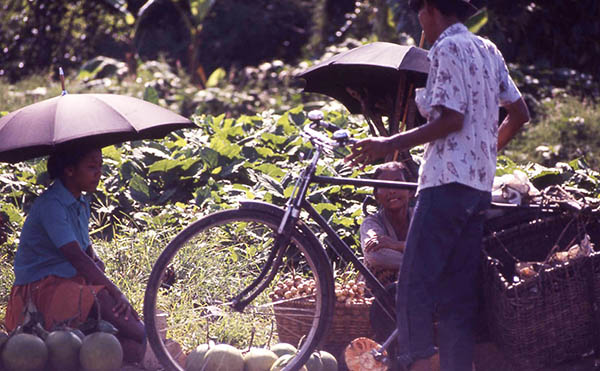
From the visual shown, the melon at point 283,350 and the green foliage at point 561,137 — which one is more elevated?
the green foliage at point 561,137

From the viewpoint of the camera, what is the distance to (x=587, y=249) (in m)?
3.66

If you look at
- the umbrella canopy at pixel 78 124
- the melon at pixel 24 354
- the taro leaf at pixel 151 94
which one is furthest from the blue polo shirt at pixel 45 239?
the taro leaf at pixel 151 94

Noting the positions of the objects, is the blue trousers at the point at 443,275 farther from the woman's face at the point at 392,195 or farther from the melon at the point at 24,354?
the melon at the point at 24,354

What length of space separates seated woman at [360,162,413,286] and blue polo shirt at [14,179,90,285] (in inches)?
60.2

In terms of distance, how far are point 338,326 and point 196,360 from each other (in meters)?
0.90

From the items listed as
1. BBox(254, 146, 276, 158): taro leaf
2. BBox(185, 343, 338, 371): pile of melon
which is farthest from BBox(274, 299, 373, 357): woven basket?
BBox(254, 146, 276, 158): taro leaf

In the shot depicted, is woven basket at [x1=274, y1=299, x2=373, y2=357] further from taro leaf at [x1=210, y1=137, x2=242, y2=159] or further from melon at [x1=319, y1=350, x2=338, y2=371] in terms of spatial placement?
taro leaf at [x1=210, y1=137, x2=242, y2=159]

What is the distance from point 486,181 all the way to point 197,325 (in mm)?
1887

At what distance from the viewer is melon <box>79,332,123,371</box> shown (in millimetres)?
3926

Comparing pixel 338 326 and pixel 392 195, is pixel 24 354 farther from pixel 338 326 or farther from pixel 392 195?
pixel 392 195

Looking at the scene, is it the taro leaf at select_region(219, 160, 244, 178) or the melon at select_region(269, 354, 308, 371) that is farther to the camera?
the taro leaf at select_region(219, 160, 244, 178)

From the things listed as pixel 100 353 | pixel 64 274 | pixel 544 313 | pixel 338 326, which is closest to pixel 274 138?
pixel 338 326

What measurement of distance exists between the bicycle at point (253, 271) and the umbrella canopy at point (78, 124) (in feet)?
1.98

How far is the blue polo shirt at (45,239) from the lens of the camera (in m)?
4.24
